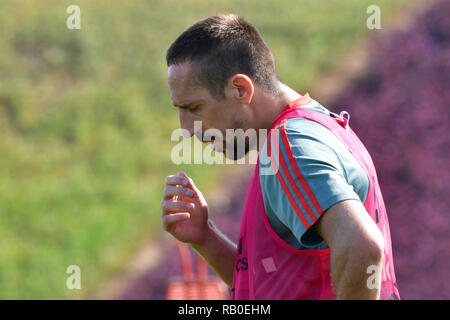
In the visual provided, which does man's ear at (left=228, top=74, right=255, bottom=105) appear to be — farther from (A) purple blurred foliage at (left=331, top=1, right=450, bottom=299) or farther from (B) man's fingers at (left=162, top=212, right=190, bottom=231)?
(A) purple blurred foliage at (left=331, top=1, right=450, bottom=299)

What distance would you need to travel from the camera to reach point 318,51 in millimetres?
12297

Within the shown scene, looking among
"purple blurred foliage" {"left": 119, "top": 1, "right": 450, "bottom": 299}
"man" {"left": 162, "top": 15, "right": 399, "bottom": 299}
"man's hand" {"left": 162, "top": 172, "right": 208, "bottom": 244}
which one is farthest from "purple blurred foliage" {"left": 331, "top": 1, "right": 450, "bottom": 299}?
"man" {"left": 162, "top": 15, "right": 399, "bottom": 299}

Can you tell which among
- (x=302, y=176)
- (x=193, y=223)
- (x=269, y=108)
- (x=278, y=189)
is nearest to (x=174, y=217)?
(x=193, y=223)

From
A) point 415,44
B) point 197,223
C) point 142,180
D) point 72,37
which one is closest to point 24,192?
point 142,180

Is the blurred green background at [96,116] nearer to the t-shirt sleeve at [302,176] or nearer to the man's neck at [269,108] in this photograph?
the man's neck at [269,108]

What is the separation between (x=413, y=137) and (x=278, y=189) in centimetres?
836

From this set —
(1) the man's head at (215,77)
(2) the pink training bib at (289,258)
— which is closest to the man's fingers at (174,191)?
(1) the man's head at (215,77)

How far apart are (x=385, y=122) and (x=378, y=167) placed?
0.75 m

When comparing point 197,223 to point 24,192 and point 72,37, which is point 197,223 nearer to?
point 24,192

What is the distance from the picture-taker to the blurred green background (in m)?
8.97

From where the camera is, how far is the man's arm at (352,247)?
6.14 ft

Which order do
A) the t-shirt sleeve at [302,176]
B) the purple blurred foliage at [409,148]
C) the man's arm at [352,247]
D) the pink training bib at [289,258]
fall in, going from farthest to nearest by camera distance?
the purple blurred foliage at [409,148] → the pink training bib at [289,258] → the t-shirt sleeve at [302,176] → the man's arm at [352,247]

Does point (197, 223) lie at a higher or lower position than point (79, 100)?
lower
